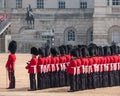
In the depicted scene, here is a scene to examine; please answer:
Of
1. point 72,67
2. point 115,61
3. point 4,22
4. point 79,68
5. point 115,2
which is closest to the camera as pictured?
point 72,67

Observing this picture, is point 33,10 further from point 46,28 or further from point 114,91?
point 114,91

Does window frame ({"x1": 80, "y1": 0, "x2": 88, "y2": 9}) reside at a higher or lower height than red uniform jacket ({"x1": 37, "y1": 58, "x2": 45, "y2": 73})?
higher

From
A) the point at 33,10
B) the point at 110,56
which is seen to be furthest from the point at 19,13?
the point at 110,56

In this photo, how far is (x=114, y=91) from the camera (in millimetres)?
26422

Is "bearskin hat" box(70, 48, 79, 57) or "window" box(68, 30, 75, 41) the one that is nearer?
"bearskin hat" box(70, 48, 79, 57)

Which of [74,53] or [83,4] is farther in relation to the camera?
[83,4]

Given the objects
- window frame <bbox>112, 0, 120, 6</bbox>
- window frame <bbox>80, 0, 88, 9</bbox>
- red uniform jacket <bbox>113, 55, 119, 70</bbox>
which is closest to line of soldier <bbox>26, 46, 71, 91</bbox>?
red uniform jacket <bbox>113, 55, 119, 70</bbox>

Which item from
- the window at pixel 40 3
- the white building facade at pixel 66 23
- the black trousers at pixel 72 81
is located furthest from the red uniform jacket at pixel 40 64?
the window at pixel 40 3

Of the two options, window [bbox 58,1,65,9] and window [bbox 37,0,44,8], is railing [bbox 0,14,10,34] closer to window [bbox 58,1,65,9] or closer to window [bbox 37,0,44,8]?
window [bbox 37,0,44,8]

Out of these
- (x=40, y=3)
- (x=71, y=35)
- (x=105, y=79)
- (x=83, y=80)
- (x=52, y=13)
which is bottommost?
(x=71, y=35)

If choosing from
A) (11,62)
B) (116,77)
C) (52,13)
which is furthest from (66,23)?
(11,62)

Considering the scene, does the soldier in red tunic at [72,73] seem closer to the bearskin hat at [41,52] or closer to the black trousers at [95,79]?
the black trousers at [95,79]

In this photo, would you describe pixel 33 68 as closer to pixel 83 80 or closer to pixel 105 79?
pixel 83 80

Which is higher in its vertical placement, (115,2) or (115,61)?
(115,2)
